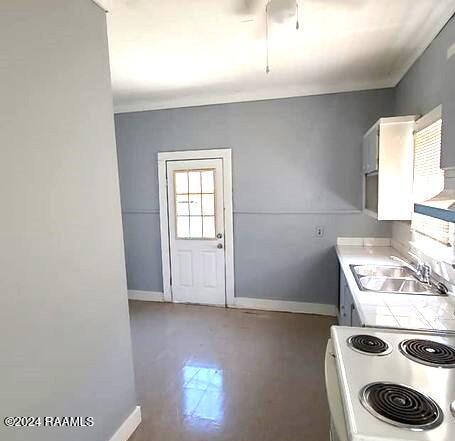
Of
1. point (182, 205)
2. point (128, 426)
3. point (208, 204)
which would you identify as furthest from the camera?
point (182, 205)

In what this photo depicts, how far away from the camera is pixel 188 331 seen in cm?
356

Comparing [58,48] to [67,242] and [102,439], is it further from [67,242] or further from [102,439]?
[102,439]

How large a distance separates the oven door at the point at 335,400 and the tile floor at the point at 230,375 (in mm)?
921

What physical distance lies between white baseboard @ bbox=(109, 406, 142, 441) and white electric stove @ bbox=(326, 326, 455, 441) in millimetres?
1435

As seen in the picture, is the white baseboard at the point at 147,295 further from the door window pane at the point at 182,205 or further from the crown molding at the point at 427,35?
the crown molding at the point at 427,35

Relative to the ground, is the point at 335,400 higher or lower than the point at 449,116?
lower

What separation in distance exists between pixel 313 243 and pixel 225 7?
2724 mm

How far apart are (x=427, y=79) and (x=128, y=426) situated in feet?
11.1

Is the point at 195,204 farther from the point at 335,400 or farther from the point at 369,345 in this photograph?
the point at 335,400

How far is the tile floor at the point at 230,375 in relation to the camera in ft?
6.97

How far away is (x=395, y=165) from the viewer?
2.65m

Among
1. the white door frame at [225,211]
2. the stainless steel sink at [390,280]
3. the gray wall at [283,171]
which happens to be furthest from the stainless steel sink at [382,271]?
the white door frame at [225,211]

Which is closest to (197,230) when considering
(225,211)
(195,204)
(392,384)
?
(195,204)

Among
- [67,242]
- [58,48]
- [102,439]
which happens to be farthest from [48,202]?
[102,439]
